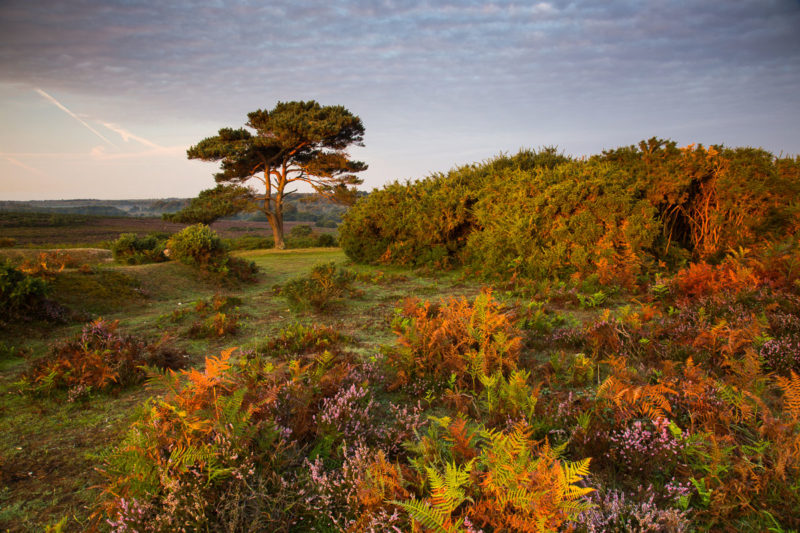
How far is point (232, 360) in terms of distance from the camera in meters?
4.40

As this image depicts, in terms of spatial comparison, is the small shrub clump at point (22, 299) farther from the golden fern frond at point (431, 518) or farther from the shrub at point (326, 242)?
the shrub at point (326, 242)

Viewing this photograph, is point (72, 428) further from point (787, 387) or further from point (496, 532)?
point (787, 387)

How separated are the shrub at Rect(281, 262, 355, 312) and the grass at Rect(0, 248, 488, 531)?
219mm

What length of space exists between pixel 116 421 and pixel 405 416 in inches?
96.5

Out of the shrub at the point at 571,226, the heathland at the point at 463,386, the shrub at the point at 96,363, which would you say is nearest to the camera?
the heathland at the point at 463,386

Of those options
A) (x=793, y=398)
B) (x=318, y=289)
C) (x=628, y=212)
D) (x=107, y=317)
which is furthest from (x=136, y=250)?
(x=793, y=398)

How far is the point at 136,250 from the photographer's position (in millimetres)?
12273

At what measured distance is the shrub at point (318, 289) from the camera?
6.84 metres

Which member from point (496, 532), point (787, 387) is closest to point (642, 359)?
point (787, 387)

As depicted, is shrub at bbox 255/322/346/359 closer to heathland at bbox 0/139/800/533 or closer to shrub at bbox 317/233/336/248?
heathland at bbox 0/139/800/533

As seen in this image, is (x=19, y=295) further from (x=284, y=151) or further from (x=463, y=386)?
(x=284, y=151)

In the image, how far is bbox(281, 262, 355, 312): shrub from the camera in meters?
6.84

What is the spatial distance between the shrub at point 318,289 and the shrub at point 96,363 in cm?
260

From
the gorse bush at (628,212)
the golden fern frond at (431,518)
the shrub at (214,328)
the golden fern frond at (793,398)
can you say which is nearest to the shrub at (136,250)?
the shrub at (214,328)
